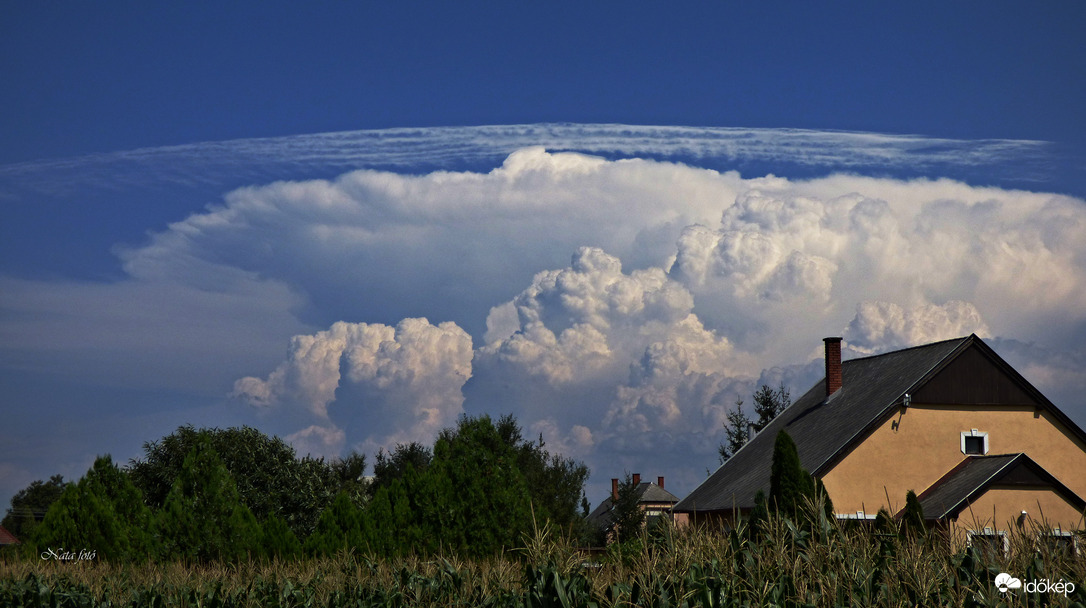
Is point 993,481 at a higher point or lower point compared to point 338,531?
higher

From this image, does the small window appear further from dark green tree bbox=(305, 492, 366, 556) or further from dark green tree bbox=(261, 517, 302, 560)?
dark green tree bbox=(261, 517, 302, 560)

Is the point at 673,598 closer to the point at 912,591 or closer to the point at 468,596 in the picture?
the point at 912,591

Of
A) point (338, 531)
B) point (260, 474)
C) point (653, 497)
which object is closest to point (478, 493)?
point (338, 531)

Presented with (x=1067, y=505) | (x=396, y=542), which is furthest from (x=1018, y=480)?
(x=396, y=542)

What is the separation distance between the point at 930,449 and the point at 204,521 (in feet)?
74.6

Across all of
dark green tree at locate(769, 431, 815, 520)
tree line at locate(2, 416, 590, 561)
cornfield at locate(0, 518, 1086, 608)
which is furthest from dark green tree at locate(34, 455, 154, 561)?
dark green tree at locate(769, 431, 815, 520)

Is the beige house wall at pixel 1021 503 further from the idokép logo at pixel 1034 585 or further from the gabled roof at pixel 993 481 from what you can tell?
the idokép logo at pixel 1034 585

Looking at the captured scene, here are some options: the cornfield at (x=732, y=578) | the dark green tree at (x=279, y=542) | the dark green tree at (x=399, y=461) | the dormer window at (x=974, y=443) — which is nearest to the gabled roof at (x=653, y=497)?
the dark green tree at (x=399, y=461)

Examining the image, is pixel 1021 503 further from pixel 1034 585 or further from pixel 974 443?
pixel 1034 585

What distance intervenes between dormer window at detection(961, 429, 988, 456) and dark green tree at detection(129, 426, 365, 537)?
25559 millimetres

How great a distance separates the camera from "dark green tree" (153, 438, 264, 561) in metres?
21.7

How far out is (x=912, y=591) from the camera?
671 cm

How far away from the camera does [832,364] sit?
1449 inches

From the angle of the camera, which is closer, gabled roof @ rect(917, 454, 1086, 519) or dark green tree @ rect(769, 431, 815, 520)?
dark green tree @ rect(769, 431, 815, 520)
